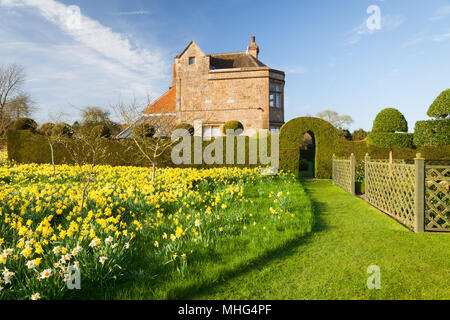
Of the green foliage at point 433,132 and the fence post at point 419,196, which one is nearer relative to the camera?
the fence post at point 419,196

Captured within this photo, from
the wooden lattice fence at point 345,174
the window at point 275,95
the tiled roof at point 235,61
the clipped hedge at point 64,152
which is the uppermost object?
the tiled roof at point 235,61

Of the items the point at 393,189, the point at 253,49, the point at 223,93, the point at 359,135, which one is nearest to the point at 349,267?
the point at 393,189

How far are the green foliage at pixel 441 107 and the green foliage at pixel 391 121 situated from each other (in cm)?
135

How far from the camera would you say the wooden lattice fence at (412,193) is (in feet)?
17.4

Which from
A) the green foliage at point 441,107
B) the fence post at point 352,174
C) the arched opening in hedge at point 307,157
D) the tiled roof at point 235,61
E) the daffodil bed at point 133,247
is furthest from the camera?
the tiled roof at point 235,61

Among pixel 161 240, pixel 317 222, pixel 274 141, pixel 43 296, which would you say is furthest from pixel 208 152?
pixel 43 296

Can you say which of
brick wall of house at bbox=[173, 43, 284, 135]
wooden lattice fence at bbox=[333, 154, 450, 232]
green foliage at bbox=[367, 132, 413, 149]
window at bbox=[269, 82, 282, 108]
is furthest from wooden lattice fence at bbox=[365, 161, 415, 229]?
window at bbox=[269, 82, 282, 108]

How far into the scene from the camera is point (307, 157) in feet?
77.7

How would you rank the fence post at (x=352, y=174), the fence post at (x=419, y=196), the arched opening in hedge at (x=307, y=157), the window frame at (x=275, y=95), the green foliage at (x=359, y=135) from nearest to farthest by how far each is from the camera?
the fence post at (x=419, y=196), the fence post at (x=352, y=174), the arched opening in hedge at (x=307, y=157), the window frame at (x=275, y=95), the green foliage at (x=359, y=135)

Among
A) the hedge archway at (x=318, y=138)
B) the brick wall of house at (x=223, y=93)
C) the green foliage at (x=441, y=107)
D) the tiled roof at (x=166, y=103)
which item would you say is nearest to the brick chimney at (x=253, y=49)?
the brick wall of house at (x=223, y=93)

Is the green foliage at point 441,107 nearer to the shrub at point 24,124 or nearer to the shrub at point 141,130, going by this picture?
the shrub at point 141,130

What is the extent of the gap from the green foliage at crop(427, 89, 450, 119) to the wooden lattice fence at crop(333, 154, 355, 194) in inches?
219

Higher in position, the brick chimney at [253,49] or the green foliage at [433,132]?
the brick chimney at [253,49]

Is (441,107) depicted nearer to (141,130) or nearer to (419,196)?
(419,196)
